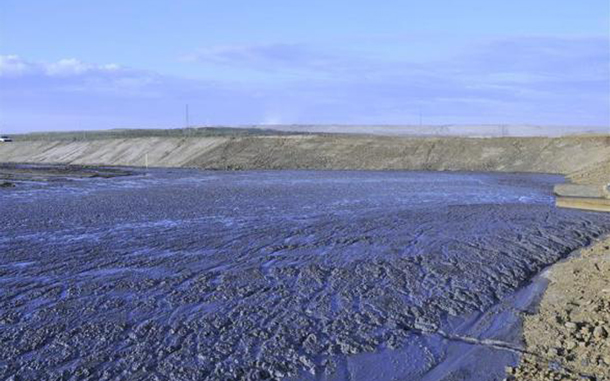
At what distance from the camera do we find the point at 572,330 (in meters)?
8.08

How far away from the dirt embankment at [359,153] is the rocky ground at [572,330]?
32.5m

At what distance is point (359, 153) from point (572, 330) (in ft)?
143

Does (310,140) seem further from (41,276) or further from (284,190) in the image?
(41,276)

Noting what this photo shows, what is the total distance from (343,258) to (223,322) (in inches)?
193

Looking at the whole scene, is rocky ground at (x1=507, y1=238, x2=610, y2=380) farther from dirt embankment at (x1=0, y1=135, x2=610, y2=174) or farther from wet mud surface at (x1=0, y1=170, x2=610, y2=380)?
dirt embankment at (x1=0, y1=135, x2=610, y2=174)

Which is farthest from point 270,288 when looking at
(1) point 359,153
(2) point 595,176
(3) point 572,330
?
(1) point 359,153

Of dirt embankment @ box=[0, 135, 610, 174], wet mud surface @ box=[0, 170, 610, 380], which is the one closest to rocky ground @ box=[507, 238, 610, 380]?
wet mud surface @ box=[0, 170, 610, 380]

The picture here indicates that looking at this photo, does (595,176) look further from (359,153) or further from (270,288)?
(270,288)

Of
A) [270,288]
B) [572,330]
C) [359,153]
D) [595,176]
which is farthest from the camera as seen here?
[359,153]

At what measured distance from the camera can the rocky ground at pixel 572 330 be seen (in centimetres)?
685

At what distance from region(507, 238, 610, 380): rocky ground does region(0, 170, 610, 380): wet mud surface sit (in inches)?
13.5

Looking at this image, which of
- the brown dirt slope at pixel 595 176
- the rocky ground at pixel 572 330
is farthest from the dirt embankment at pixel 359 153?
the rocky ground at pixel 572 330

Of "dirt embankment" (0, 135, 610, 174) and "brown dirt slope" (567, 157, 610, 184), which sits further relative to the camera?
"dirt embankment" (0, 135, 610, 174)

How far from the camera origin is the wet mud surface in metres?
7.64
